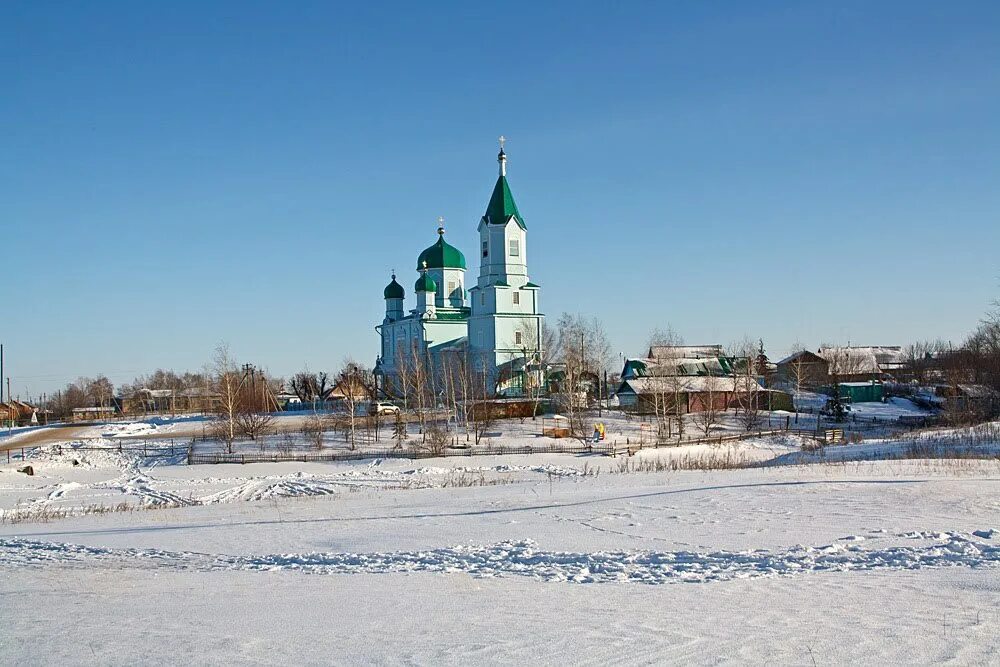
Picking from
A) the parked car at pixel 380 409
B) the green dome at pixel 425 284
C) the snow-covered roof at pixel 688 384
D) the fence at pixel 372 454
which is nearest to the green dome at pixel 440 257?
the green dome at pixel 425 284

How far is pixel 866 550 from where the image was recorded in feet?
33.4

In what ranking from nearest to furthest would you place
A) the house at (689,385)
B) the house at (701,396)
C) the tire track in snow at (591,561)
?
the tire track in snow at (591,561), the house at (689,385), the house at (701,396)

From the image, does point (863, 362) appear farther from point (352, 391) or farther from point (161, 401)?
point (161, 401)

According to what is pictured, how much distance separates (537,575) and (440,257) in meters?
57.7

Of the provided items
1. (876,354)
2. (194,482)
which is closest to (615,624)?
(194,482)

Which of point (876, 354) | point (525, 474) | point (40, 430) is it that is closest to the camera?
point (525, 474)

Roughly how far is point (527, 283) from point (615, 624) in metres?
52.4

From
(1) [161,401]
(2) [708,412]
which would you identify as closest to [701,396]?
(2) [708,412]

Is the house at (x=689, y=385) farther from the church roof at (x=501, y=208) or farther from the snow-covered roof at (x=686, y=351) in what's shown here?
the church roof at (x=501, y=208)

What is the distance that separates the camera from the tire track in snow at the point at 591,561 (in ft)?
30.5

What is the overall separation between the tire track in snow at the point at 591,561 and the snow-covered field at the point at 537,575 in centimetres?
5

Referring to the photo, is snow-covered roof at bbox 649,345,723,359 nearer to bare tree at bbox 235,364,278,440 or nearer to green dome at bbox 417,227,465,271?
green dome at bbox 417,227,465,271

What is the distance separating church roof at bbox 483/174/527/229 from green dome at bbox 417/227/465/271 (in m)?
8.51

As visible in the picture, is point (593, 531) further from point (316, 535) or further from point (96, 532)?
point (96, 532)
